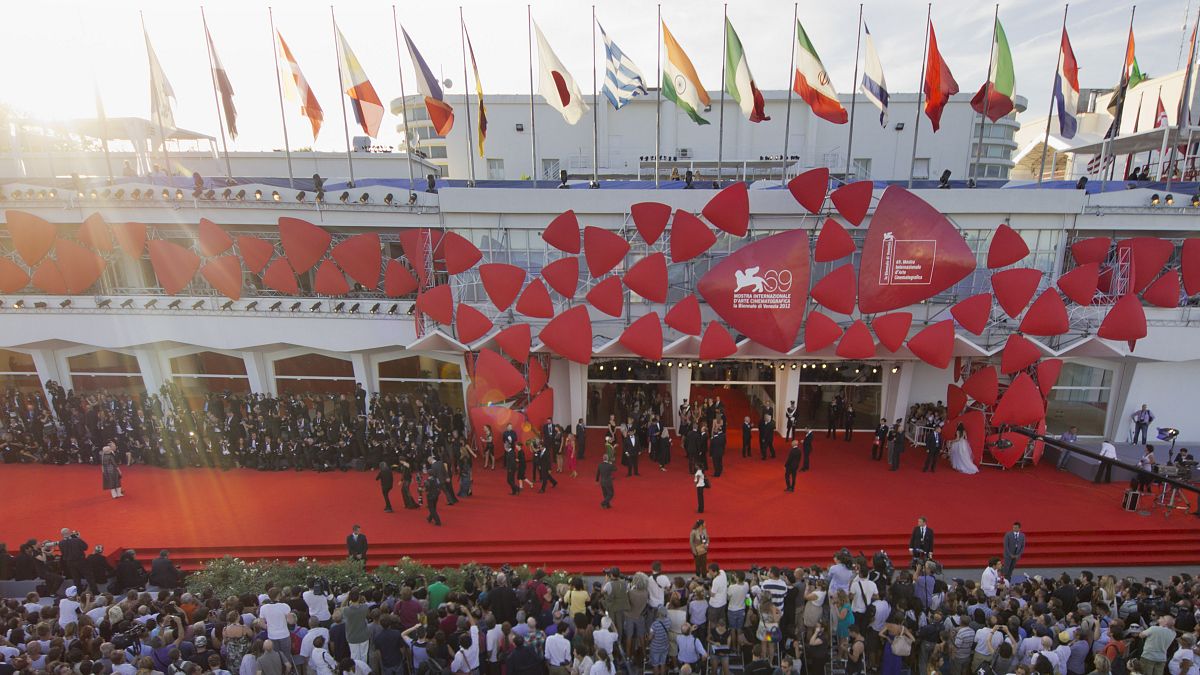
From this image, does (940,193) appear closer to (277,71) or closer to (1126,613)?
(1126,613)

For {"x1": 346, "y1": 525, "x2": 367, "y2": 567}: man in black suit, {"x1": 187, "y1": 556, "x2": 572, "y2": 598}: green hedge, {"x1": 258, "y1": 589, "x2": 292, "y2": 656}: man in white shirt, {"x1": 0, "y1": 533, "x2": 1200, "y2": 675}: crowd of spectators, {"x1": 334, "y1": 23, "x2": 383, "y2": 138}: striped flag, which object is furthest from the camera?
{"x1": 334, "y1": 23, "x2": 383, "y2": 138}: striped flag

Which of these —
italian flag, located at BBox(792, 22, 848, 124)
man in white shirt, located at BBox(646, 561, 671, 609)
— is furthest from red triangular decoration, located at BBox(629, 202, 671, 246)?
man in white shirt, located at BBox(646, 561, 671, 609)

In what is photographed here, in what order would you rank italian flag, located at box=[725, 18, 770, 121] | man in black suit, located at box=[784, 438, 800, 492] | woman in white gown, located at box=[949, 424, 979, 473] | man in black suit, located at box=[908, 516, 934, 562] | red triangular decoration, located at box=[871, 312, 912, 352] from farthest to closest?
1. woman in white gown, located at box=[949, 424, 979, 473]
2. italian flag, located at box=[725, 18, 770, 121]
3. red triangular decoration, located at box=[871, 312, 912, 352]
4. man in black suit, located at box=[784, 438, 800, 492]
5. man in black suit, located at box=[908, 516, 934, 562]

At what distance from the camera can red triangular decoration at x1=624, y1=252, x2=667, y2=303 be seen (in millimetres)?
14156

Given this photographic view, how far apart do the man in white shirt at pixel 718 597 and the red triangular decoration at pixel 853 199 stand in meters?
9.82

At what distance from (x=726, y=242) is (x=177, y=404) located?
16476 millimetres

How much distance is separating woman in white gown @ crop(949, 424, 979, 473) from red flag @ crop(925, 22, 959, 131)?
26.0 feet

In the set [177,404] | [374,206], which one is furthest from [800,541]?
[177,404]

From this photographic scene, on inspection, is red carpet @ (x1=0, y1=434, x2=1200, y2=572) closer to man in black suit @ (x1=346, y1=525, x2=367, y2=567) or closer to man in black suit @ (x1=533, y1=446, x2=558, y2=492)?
man in black suit @ (x1=533, y1=446, x2=558, y2=492)

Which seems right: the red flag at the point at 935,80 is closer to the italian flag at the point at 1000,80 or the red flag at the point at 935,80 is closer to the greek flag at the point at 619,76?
the italian flag at the point at 1000,80

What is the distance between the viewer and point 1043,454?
1541 centimetres

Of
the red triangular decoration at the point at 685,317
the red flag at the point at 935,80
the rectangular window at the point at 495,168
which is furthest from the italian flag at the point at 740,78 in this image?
the rectangular window at the point at 495,168

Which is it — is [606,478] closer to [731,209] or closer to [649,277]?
[649,277]

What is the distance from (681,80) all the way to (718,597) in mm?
12142
